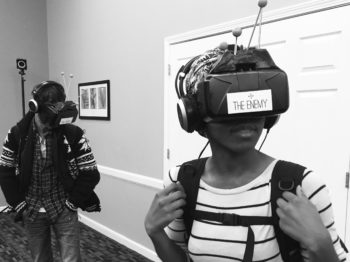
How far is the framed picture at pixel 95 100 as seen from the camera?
3457mm

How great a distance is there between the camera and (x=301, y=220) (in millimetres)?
600

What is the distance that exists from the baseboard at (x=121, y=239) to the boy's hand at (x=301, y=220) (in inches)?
96.7

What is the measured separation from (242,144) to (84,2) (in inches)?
143

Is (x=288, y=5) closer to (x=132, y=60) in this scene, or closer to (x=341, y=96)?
(x=341, y=96)

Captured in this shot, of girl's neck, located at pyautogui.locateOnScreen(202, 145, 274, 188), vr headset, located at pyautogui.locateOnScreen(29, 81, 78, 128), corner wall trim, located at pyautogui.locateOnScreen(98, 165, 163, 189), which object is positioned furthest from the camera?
corner wall trim, located at pyautogui.locateOnScreen(98, 165, 163, 189)

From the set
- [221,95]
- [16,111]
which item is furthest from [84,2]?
[221,95]

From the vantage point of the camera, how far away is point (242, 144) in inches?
26.7

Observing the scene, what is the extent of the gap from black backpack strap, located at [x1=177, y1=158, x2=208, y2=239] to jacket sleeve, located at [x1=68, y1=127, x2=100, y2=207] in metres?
1.27

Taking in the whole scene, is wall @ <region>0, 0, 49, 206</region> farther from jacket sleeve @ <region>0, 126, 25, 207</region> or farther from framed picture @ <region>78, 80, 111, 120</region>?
jacket sleeve @ <region>0, 126, 25, 207</region>

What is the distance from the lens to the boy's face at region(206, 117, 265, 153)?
2.20ft

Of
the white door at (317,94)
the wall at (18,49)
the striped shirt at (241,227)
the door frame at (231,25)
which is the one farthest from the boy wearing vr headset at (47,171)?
the wall at (18,49)

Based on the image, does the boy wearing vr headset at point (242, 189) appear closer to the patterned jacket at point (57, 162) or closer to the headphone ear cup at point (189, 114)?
the headphone ear cup at point (189, 114)

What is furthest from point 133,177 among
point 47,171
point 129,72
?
point 47,171

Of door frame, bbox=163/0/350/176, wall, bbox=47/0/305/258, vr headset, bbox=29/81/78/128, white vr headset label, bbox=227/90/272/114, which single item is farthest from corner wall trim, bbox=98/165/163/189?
white vr headset label, bbox=227/90/272/114
